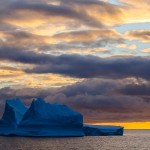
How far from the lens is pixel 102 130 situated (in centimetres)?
11119

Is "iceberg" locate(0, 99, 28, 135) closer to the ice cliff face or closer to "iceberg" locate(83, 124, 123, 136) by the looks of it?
the ice cliff face

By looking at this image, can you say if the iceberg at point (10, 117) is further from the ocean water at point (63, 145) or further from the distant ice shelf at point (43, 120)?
the ocean water at point (63, 145)

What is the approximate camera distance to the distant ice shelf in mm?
85750

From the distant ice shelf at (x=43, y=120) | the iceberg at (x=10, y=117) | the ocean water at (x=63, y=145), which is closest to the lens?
the ocean water at (x=63, y=145)

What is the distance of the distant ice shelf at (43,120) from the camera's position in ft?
281

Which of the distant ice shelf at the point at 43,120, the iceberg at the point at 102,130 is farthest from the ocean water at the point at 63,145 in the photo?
the iceberg at the point at 102,130

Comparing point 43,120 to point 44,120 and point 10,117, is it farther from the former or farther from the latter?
point 10,117

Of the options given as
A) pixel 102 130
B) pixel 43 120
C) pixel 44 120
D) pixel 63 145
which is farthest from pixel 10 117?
pixel 102 130

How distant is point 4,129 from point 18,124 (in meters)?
9.57

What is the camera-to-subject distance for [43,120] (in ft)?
282

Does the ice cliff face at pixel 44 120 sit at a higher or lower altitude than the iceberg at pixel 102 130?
higher

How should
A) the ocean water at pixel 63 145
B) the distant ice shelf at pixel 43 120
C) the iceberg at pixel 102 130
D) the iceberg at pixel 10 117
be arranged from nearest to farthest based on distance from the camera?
the ocean water at pixel 63 145, the distant ice shelf at pixel 43 120, the iceberg at pixel 10 117, the iceberg at pixel 102 130

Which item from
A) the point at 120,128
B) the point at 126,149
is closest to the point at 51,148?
the point at 126,149

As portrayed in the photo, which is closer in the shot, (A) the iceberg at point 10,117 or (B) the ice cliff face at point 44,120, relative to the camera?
(B) the ice cliff face at point 44,120
